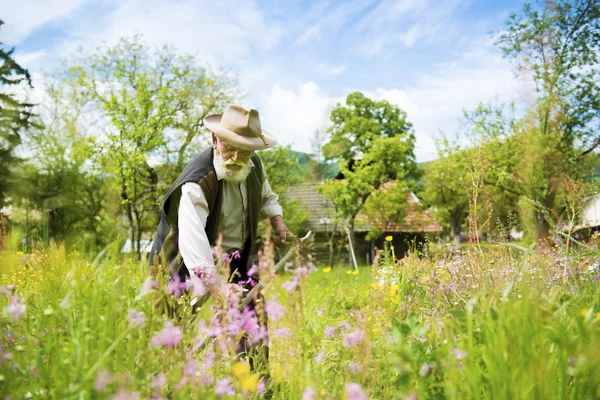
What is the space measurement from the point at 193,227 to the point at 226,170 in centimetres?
52

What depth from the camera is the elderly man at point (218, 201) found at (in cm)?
313

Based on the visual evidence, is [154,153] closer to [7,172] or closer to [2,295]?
[7,172]

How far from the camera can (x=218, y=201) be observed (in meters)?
3.45

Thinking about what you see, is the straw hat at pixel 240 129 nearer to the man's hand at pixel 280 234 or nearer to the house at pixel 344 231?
the man's hand at pixel 280 234

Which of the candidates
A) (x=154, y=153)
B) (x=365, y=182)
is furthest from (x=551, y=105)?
(x=154, y=153)

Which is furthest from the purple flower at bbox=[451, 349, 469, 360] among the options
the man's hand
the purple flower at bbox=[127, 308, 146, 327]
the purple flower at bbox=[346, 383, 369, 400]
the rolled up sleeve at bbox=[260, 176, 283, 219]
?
the rolled up sleeve at bbox=[260, 176, 283, 219]

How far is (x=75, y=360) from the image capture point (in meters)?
1.72

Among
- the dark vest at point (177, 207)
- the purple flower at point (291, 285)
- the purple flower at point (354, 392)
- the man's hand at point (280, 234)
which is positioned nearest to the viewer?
the purple flower at point (354, 392)

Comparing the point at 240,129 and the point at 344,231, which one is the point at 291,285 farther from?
the point at 344,231

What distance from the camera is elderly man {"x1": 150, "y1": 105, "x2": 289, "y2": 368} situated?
3.13 meters

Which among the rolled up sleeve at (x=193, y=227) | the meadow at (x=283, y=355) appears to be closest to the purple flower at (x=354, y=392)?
the meadow at (x=283, y=355)

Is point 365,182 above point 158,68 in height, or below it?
below

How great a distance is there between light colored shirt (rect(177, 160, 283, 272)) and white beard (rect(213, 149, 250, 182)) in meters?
0.05

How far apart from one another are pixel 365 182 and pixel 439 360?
2592 centimetres
